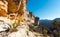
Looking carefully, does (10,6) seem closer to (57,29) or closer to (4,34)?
(4,34)

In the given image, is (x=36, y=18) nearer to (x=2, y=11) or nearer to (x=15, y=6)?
(x=15, y=6)

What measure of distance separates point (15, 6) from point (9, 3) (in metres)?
1.22

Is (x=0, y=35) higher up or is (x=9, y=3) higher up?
(x=9, y=3)

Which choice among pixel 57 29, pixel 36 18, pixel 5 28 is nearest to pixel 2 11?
pixel 5 28

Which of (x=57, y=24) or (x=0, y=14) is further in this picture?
(x=57, y=24)

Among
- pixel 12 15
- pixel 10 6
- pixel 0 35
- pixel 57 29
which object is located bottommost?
pixel 57 29

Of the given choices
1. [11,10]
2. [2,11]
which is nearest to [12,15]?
[11,10]

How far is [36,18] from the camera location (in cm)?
5509

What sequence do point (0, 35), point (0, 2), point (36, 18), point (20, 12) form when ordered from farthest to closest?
point (36, 18) < point (20, 12) < point (0, 2) < point (0, 35)

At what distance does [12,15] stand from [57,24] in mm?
27514

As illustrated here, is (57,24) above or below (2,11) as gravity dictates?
below

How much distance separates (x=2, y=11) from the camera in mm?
14031

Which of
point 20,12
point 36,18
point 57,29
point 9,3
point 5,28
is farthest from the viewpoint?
point 36,18

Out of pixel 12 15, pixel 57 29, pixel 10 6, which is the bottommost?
pixel 57 29
